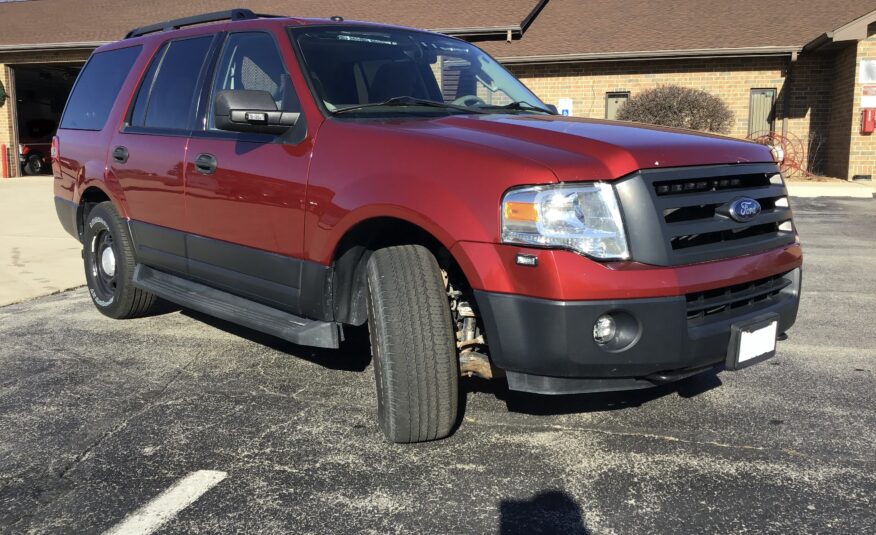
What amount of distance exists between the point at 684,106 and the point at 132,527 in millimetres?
17540

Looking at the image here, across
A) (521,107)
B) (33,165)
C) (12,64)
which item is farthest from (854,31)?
(33,165)

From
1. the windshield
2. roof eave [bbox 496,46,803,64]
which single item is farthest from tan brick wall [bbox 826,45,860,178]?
the windshield

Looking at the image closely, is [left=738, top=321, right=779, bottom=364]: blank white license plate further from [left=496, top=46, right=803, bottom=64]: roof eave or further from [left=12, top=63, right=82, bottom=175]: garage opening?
[left=12, top=63, right=82, bottom=175]: garage opening

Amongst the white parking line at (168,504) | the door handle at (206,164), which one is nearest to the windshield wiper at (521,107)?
the door handle at (206,164)

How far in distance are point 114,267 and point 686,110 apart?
51.2 feet

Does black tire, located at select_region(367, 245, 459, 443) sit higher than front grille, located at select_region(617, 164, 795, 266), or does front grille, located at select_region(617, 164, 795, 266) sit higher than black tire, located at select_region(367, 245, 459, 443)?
front grille, located at select_region(617, 164, 795, 266)

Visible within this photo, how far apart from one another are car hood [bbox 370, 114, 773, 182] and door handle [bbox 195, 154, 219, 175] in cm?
120

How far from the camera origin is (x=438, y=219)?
9.39ft

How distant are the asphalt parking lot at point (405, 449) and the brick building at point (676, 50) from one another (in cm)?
1547

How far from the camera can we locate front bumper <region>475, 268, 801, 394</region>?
2.65 meters

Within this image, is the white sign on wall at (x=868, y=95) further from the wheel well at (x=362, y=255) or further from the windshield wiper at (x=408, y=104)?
the wheel well at (x=362, y=255)

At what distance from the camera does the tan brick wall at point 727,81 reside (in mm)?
18812

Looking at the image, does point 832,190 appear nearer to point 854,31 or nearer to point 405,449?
point 854,31

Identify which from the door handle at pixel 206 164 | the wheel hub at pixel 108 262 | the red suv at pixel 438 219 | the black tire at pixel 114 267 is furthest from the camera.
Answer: the wheel hub at pixel 108 262
